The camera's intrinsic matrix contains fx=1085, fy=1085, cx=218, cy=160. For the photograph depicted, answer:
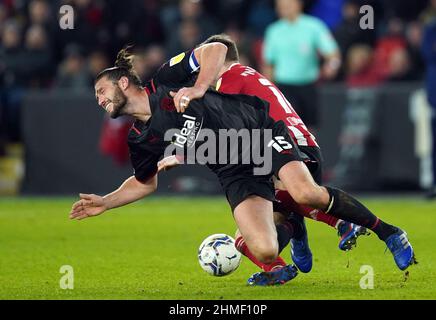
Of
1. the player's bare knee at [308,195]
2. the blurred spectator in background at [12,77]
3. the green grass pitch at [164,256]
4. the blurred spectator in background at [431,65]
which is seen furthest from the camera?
the blurred spectator in background at [12,77]

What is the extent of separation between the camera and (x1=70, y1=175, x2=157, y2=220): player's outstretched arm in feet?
26.1

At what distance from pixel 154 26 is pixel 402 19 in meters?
4.04

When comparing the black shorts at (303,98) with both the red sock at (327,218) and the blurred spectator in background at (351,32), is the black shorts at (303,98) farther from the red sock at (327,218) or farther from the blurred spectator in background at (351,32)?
the red sock at (327,218)

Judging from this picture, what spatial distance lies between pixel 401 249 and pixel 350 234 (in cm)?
50

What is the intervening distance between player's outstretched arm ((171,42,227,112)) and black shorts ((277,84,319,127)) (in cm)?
610

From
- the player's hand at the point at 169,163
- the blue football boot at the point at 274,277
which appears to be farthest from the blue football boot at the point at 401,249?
the player's hand at the point at 169,163

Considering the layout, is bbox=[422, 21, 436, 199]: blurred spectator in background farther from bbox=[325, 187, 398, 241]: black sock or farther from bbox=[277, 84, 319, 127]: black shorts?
bbox=[325, 187, 398, 241]: black sock

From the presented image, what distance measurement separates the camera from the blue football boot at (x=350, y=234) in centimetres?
795

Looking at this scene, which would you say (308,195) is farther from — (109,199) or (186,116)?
(109,199)

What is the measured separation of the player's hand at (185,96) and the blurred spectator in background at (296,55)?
21.6 ft

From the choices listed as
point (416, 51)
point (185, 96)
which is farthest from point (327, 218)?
point (416, 51)

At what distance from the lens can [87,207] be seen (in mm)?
8000
